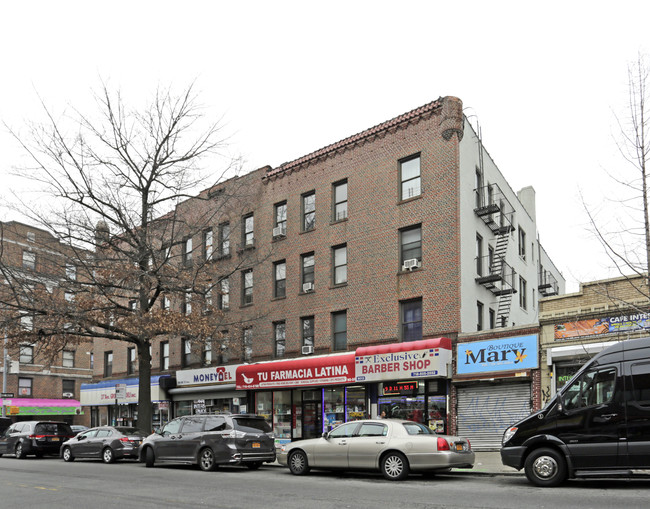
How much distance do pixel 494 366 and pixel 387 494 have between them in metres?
10.6

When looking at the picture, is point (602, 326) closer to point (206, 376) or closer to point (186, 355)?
point (206, 376)

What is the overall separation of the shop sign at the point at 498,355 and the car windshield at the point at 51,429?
16.3m

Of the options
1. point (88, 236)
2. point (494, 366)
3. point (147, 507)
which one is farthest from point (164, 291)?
point (147, 507)

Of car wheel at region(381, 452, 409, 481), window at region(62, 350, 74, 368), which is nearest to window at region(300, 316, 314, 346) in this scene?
car wheel at region(381, 452, 409, 481)

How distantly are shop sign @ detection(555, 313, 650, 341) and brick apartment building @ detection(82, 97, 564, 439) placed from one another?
1925 millimetres

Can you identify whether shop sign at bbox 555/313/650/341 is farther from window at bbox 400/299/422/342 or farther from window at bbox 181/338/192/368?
window at bbox 181/338/192/368

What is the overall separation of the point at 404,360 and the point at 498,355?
3.26 meters

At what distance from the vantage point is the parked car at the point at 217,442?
17359 mm

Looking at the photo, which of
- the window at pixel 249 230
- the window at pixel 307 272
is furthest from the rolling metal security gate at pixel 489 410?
the window at pixel 249 230

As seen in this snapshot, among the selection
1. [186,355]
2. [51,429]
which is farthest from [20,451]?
[186,355]

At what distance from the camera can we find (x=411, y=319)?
79.2ft

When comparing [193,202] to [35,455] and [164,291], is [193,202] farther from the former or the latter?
[35,455]

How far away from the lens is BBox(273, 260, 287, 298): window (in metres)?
29.2

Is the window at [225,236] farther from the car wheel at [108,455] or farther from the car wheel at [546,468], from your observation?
the car wheel at [546,468]
